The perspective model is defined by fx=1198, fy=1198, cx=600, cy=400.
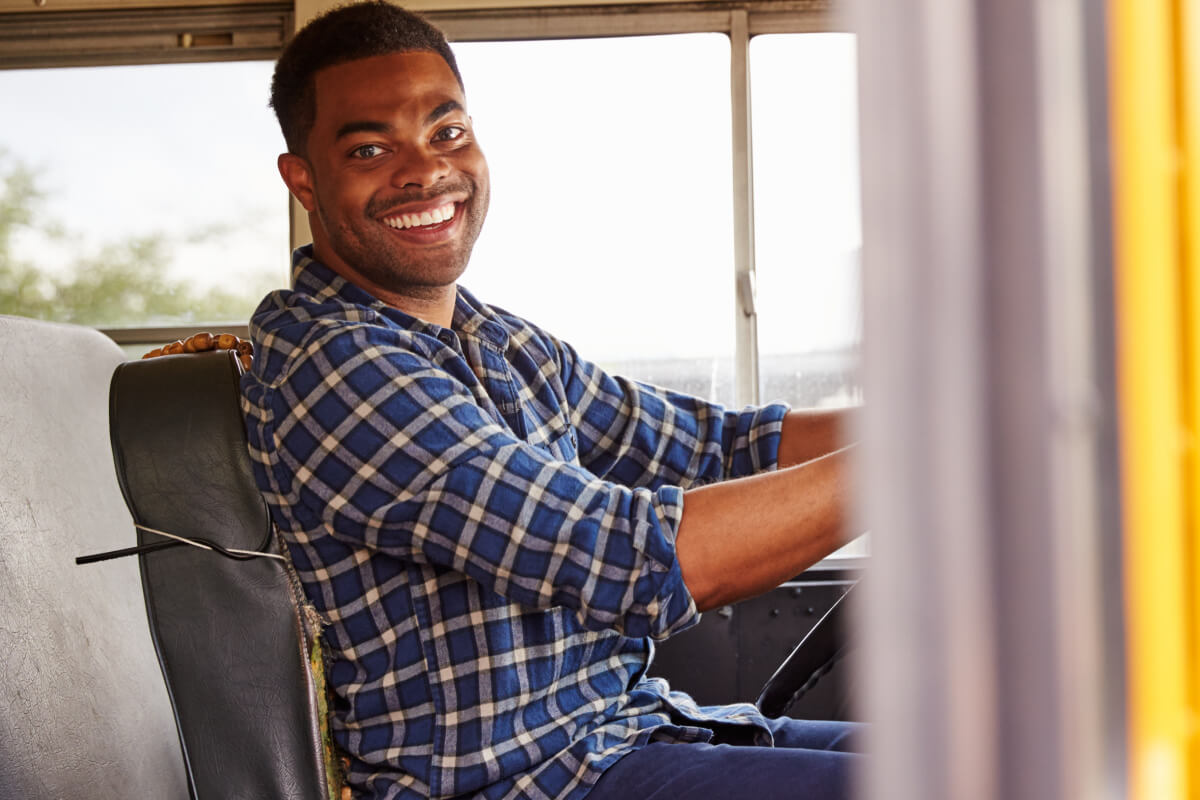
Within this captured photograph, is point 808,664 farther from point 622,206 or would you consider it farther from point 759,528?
point 622,206

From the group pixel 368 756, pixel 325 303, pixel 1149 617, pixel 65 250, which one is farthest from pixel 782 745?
pixel 65 250

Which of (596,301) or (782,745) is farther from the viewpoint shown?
(596,301)

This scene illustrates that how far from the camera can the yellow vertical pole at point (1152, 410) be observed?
319mm

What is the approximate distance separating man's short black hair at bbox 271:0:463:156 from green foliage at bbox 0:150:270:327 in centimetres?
148

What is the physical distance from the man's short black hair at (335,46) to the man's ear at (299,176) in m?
0.01

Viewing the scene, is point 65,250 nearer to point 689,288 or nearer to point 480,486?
point 689,288

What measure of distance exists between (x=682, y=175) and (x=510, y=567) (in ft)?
6.14

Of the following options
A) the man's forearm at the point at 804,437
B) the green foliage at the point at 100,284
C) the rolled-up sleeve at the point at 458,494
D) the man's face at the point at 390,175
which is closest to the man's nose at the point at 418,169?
the man's face at the point at 390,175

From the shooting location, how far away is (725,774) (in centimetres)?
109

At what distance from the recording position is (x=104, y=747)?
4.04 feet

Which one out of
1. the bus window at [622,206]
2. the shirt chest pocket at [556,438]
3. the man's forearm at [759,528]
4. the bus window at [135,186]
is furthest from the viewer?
the bus window at [135,186]

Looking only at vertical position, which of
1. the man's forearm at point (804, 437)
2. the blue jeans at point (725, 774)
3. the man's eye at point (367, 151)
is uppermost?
the man's eye at point (367, 151)

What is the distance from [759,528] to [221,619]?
0.55 meters

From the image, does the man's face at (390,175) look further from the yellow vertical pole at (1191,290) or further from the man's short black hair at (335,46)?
the yellow vertical pole at (1191,290)
